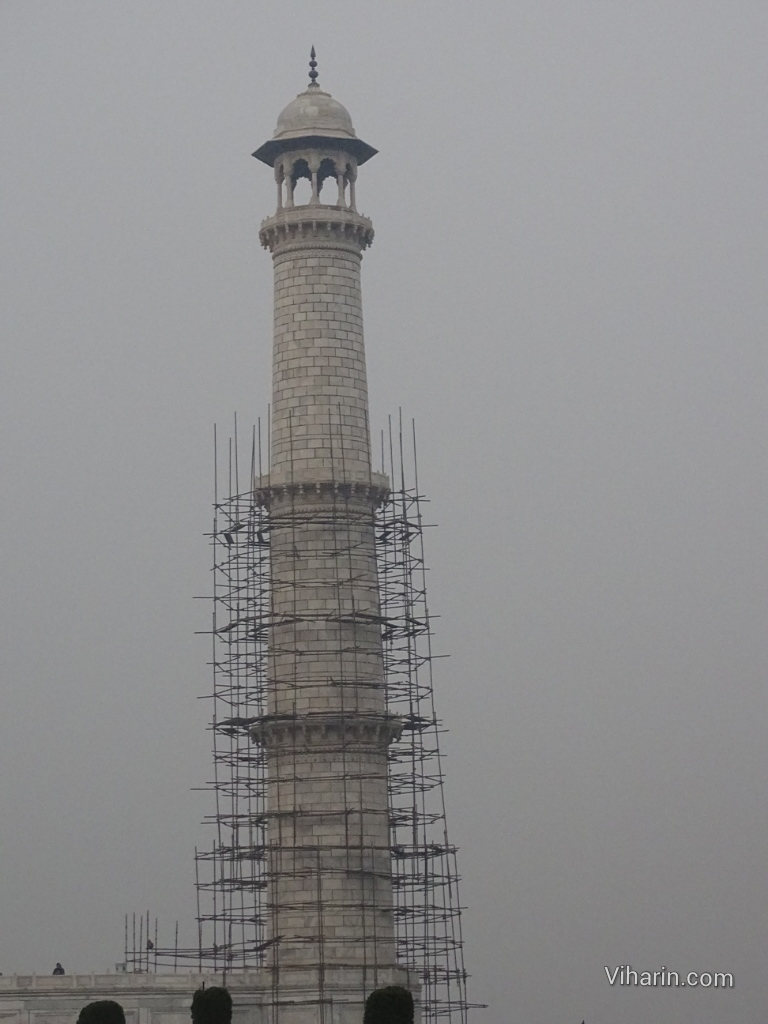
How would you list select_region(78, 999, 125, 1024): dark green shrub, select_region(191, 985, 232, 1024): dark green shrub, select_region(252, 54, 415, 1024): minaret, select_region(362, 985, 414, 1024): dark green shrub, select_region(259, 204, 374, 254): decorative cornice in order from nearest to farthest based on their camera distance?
select_region(362, 985, 414, 1024): dark green shrub, select_region(78, 999, 125, 1024): dark green shrub, select_region(191, 985, 232, 1024): dark green shrub, select_region(252, 54, 415, 1024): minaret, select_region(259, 204, 374, 254): decorative cornice

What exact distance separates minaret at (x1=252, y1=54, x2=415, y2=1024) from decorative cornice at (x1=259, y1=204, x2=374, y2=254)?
40mm

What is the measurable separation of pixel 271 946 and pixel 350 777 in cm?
490

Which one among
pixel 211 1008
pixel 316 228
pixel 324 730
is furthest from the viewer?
pixel 316 228

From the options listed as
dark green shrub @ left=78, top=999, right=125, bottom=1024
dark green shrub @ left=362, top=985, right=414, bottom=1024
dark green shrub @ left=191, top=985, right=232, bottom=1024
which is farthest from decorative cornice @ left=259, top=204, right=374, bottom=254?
dark green shrub @ left=362, top=985, right=414, bottom=1024

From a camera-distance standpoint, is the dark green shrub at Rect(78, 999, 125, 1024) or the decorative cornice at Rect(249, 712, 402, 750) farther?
the decorative cornice at Rect(249, 712, 402, 750)

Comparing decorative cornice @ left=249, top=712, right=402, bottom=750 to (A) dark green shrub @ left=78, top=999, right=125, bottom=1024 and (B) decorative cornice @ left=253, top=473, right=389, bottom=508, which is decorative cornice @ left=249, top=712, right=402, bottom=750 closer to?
(B) decorative cornice @ left=253, top=473, right=389, bottom=508

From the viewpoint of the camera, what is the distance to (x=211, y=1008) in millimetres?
48781

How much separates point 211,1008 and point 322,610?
14925 mm

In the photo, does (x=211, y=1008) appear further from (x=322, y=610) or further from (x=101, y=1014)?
(x=322, y=610)

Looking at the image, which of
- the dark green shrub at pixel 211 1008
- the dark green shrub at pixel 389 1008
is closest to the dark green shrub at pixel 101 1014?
the dark green shrub at pixel 211 1008

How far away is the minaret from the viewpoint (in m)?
59.3

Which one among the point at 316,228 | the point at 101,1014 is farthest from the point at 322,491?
the point at 101,1014

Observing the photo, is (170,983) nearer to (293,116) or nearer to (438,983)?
(438,983)

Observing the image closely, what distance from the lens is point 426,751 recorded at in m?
61.6
